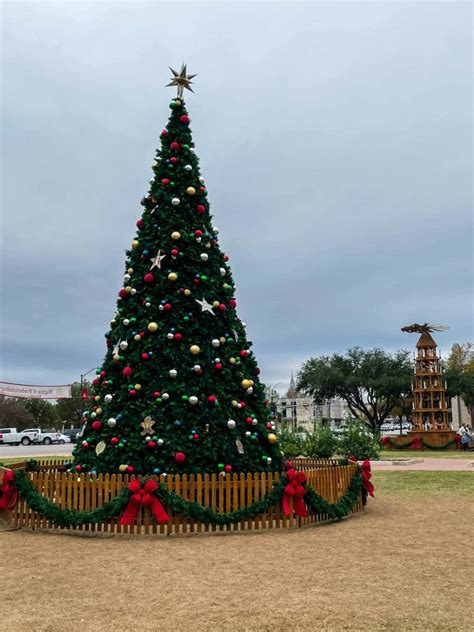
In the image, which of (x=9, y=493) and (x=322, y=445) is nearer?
(x=9, y=493)

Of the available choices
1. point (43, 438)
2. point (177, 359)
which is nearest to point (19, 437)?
point (43, 438)

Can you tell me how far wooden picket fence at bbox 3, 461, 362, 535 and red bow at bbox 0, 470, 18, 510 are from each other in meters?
0.11

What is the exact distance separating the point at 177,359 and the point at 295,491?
2953 millimetres

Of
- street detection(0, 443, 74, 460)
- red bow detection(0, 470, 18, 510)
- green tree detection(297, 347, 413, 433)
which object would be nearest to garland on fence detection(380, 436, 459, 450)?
green tree detection(297, 347, 413, 433)

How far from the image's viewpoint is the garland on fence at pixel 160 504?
8.88 meters

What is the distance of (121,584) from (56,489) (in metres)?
3.78

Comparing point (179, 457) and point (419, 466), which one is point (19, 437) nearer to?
point (419, 466)

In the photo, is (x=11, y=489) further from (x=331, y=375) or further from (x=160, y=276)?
(x=331, y=375)

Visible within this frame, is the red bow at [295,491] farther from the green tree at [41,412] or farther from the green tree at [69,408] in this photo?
the green tree at [41,412]

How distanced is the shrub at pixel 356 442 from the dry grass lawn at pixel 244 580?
14586mm

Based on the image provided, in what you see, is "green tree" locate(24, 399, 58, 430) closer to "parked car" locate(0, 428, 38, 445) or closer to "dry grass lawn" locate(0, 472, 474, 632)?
"parked car" locate(0, 428, 38, 445)

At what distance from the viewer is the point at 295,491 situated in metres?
→ 9.47

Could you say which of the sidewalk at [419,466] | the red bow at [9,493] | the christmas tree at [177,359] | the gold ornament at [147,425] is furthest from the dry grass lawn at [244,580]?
the sidewalk at [419,466]

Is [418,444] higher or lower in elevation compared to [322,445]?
lower
